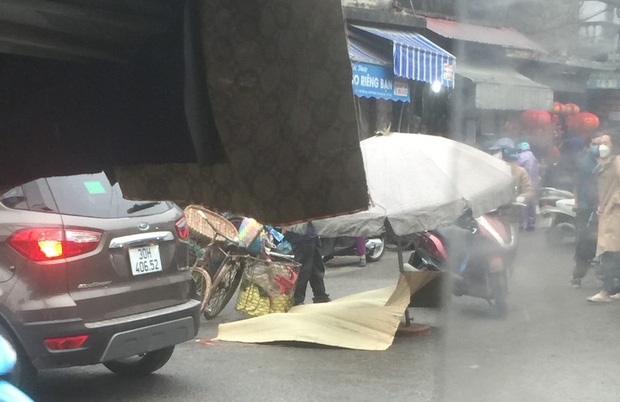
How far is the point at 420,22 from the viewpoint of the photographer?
1588cm

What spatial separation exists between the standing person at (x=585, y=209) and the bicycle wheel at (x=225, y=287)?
529 cm

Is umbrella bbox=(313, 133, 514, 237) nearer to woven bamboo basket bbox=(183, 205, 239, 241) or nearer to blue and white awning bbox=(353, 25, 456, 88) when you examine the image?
woven bamboo basket bbox=(183, 205, 239, 241)

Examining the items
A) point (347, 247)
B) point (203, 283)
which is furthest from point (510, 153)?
point (347, 247)

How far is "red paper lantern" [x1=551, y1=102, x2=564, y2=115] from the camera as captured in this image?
318 cm

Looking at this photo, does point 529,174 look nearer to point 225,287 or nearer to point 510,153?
point 510,153

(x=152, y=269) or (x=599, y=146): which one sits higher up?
(x=599, y=146)

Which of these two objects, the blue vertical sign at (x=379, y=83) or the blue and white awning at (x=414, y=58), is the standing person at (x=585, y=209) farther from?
the blue and white awning at (x=414, y=58)

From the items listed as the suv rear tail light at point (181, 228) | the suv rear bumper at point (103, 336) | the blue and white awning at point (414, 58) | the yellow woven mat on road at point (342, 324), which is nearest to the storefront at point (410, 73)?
the blue and white awning at point (414, 58)

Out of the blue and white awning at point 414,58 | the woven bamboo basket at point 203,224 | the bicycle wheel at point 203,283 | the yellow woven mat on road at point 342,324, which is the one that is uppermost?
the blue and white awning at point 414,58

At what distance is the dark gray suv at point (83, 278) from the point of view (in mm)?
5059

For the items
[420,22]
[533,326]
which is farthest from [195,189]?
[420,22]

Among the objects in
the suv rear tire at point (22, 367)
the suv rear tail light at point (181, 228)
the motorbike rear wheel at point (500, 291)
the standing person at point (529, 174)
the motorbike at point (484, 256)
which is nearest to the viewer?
the standing person at point (529, 174)

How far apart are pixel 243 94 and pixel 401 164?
501 cm

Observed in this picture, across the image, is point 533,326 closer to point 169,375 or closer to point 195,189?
point 195,189
